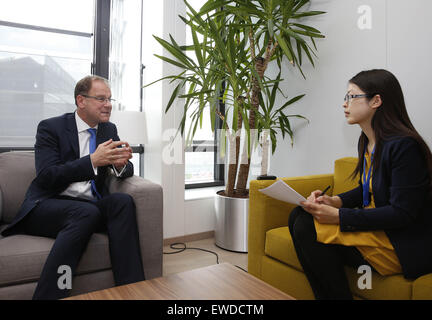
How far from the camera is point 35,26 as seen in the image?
2646 mm

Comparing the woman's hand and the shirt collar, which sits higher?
the shirt collar

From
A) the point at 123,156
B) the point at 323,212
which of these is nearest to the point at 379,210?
the point at 323,212

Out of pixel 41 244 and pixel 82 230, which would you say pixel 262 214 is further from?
pixel 41 244

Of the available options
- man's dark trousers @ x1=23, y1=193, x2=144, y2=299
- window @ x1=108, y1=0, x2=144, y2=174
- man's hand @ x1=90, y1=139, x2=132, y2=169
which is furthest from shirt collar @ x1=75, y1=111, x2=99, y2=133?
window @ x1=108, y1=0, x2=144, y2=174

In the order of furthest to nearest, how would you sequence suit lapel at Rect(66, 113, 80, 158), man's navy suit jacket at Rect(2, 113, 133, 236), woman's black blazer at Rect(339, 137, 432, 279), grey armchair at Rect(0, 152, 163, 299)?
suit lapel at Rect(66, 113, 80, 158), man's navy suit jacket at Rect(2, 113, 133, 236), grey armchair at Rect(0, 152, 163, 299), woman's black blazer at Rect(339, 137, 432, 279)

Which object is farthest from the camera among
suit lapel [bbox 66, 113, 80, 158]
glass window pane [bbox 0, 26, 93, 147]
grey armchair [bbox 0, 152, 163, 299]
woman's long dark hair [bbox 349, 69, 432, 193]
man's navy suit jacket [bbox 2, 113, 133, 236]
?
glass window pane [bbox 0, 26, 93, 147]

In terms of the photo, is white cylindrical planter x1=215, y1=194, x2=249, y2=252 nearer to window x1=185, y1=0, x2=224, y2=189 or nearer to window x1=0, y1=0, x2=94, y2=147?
window x1=185, y1=0, x2=224, y2=189

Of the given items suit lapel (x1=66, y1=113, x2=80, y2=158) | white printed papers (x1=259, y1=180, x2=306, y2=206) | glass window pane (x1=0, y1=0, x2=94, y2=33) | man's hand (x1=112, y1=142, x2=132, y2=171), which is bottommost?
white printed papers (x1=259, y1=180, x2=306, y2=206)

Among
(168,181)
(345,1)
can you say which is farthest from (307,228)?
(345,1)

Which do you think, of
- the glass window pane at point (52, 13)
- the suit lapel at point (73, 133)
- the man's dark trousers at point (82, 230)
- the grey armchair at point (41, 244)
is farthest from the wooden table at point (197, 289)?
the glass window pane at point (52, 13)

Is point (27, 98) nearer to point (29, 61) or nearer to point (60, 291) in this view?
point (29, 61)

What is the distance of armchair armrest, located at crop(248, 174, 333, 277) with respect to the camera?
5.86 feet

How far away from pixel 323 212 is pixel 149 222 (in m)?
0.92

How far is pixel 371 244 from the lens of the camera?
1.28 meters
